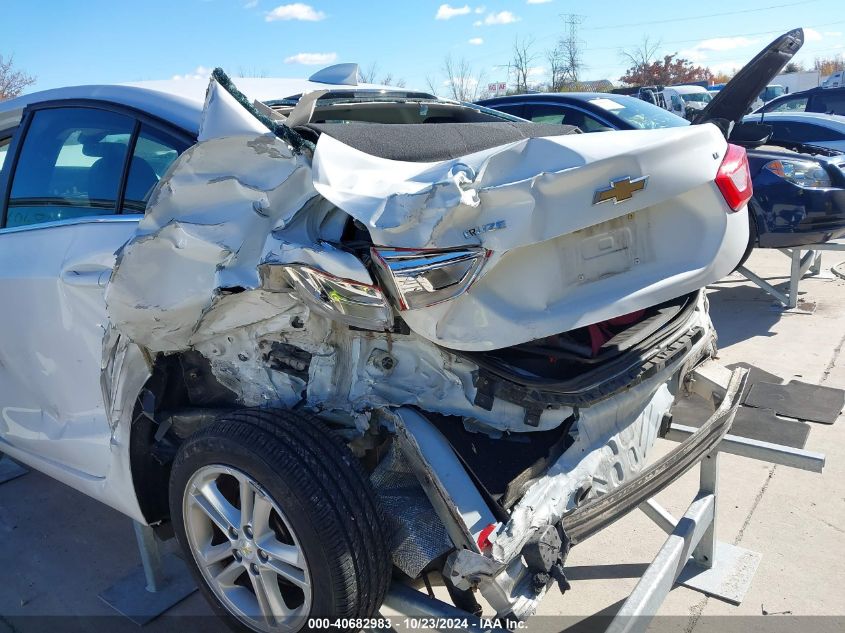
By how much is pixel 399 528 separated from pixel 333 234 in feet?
2.74

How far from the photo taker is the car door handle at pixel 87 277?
8.27 ft

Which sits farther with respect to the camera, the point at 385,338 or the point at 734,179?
the point at 734,179

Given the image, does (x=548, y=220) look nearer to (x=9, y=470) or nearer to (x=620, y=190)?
(x=620, y=190)

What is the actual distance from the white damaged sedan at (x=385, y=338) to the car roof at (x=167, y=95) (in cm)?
3

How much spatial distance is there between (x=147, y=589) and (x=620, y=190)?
2415mm

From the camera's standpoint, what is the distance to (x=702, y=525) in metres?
2.65

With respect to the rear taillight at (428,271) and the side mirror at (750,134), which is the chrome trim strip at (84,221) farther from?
the side mirror at (750,134)

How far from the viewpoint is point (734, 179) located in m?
2.27

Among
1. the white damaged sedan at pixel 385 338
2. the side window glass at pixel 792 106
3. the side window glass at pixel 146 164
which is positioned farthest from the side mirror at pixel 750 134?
the side window glass at pixel 792 106

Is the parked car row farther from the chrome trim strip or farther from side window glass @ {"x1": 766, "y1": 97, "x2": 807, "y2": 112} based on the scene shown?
side window glass @ {"x1": 766, "y1": 97, "x2": 807, "y2": 112}

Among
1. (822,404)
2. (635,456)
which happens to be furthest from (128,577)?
(822,404)

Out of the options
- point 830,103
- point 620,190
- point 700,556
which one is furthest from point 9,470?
point 830,103

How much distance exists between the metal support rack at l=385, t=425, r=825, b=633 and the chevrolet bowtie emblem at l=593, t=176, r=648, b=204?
3.52 feet

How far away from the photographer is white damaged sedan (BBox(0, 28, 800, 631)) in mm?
1860
